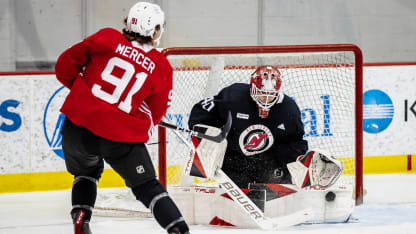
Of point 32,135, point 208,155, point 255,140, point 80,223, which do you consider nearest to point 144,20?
point 80,223

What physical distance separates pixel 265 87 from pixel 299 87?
0.78 metres

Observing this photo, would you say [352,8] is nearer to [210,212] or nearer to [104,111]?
[210,212]

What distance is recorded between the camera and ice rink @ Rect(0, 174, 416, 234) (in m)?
2.72

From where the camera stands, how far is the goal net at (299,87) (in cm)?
325

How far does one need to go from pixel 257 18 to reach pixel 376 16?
1.00 meters

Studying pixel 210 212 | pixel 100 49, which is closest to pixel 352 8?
pixel 210 212

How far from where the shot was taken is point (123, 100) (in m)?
2.07

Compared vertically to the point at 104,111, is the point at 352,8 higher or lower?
higher

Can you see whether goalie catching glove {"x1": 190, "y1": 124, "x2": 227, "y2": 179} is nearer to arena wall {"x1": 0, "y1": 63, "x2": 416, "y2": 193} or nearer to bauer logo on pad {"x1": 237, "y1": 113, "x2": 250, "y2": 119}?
bauer logo on pad {"x1": 237, "y1": 113, "x2": 250, "y2": 119}

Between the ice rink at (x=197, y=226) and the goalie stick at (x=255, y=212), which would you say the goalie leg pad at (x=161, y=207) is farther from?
the goalie stick at (x=255, y=212)

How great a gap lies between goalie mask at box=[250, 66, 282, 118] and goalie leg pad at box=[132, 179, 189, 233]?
92cm

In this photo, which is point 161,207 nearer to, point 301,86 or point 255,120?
point 255,120

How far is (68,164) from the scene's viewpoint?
222 cm

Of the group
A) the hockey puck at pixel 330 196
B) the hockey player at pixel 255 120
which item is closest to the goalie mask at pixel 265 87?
the hockey player at pixel 255 120
